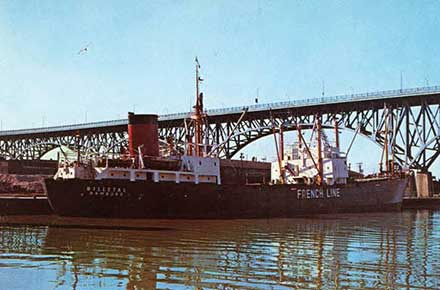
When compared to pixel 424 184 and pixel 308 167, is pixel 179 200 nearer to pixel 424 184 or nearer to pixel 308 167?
pixel 308 167

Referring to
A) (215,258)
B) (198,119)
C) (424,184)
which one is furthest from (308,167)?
(215,258)

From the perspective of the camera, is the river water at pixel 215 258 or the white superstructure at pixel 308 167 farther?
the white superstructure at pixel 308 167

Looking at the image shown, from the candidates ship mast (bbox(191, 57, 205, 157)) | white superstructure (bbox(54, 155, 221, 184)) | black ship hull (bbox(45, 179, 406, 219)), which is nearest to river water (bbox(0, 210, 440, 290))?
black ship hull (bbox(45, 179, 406, 219))

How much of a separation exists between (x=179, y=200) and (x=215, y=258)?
59.1 ft

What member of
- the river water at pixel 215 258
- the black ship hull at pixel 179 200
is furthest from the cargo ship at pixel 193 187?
the river water at pixel 215 258

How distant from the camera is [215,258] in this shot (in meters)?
16.9

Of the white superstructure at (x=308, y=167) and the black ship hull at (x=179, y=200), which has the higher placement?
the white superstructure at (x=308, y=167)

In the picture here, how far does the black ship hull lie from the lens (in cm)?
3322

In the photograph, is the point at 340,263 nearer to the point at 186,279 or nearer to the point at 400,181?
the point at 186,279

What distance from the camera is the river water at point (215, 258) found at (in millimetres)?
12930

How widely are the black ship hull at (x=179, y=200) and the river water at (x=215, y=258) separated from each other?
6.14 m

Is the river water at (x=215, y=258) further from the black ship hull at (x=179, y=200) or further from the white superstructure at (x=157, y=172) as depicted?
the white superstructure at (x=157, y=172)

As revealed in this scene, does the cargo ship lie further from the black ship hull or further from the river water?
the river water

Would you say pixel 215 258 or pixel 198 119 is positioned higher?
pixel 198 119
